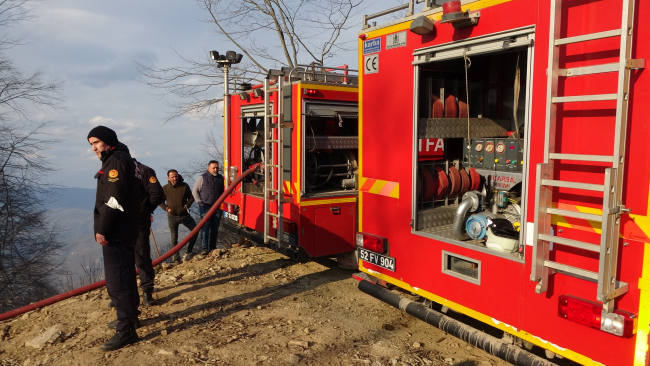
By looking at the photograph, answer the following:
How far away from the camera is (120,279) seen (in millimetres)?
4176

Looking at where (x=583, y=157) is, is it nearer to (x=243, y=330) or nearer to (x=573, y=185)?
(x=573, y=185)

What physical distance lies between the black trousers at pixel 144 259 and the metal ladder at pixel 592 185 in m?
4.00

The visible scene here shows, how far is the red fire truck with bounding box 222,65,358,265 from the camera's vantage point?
6.07 meters

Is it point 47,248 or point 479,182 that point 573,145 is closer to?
point 479,182

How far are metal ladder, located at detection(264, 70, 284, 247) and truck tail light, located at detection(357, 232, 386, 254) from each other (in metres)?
1.82

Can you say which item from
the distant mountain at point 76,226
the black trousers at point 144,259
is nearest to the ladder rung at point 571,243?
the distant mountain at point 76,226

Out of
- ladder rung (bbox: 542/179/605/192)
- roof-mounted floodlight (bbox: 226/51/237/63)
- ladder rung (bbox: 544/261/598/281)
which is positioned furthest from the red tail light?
roof-mounted floodlight (bbox: 226/51/237/63)

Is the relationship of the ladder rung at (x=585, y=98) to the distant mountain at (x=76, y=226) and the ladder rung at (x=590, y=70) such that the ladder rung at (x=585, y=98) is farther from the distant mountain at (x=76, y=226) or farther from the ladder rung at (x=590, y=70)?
the distant mountain at (x=76, y=226)

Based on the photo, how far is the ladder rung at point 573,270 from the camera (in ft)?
8.72

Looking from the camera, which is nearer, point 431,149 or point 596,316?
point 596,316

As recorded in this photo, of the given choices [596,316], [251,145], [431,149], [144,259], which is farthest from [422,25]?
[251,145]

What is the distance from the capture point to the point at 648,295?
2523 mm

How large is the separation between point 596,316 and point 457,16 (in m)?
2.21

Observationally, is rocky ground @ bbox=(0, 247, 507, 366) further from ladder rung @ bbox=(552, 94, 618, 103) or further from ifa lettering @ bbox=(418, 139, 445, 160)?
ladder rung @ bbox=(552, 94, 618, 103)
